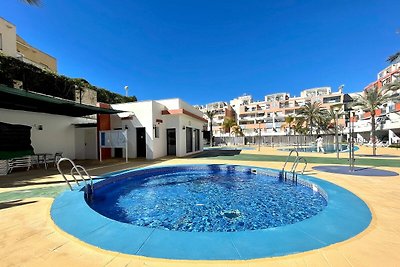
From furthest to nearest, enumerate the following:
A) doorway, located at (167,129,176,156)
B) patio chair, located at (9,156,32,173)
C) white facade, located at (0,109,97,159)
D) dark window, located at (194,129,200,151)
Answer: dark window, located at (194,129,200,151), doorway, located at (167,129,176,156), white facade, located at (0,109,97,159), patio chair, located at (9,156,32,173)

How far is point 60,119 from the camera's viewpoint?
13438 millimetres

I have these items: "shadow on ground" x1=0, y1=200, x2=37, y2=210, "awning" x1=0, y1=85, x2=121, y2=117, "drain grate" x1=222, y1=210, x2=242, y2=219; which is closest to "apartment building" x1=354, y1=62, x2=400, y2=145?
"drain grate" x1=222, y1=210, x2=242, y2=219

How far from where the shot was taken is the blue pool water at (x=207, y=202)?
446cm

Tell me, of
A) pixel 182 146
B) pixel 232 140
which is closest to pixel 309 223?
pixel 182 146

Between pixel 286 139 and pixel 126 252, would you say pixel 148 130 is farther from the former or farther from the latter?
pixel 286 139

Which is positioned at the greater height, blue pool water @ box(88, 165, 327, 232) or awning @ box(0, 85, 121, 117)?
awning @ box(0, 85, 121, 117)

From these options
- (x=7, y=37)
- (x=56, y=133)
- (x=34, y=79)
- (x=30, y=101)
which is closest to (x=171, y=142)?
(x=56, y=133)

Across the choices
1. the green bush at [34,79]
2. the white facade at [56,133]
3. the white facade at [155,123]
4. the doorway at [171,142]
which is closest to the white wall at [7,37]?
the green bush at [34,79]

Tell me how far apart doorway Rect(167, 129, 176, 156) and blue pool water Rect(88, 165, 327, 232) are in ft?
23.5

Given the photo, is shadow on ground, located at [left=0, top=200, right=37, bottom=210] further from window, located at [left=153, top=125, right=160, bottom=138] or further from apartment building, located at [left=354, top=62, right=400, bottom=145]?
apartment building, located at [left=354, top=62, right=400, bottom=145]

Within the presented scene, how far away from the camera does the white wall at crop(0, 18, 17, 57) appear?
16781 millimetres

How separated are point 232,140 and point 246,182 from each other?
1387 inches

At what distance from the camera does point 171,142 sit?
54.1 ft

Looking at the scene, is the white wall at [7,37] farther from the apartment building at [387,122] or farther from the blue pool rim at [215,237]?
the apartment building at [387,122]
